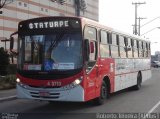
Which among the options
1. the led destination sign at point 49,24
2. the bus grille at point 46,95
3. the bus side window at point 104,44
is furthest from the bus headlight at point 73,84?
the bus side window at point 104,44

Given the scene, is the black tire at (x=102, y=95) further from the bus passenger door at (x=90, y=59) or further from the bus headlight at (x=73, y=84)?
the bus headlight at (x=73, y=84)

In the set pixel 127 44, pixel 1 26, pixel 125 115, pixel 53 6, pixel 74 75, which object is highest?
pixel 53 6

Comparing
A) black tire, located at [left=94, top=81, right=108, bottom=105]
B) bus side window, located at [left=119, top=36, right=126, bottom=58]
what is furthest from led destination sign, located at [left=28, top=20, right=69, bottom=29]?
bus side window, located at [left=119, top=36, right=126, bottom=58]

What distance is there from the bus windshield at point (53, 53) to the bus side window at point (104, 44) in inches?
78.2

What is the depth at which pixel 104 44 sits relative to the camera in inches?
563

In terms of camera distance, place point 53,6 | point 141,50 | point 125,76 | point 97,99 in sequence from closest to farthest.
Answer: point 97,99 → point 125,76 → point 141,50 → point 53,6

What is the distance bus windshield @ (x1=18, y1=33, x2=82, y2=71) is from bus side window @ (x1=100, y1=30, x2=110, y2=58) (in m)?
1.99

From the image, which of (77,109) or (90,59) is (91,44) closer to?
(90,59)

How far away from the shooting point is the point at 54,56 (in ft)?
39.8

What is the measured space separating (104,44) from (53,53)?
2731 mm

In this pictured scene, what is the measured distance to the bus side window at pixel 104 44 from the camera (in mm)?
14031

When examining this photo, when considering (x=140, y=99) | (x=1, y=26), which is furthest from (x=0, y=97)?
(x=1, y=26)

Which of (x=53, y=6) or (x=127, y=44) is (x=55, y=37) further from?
(x=53, y=6)

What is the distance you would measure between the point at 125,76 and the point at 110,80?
2.61 meters
